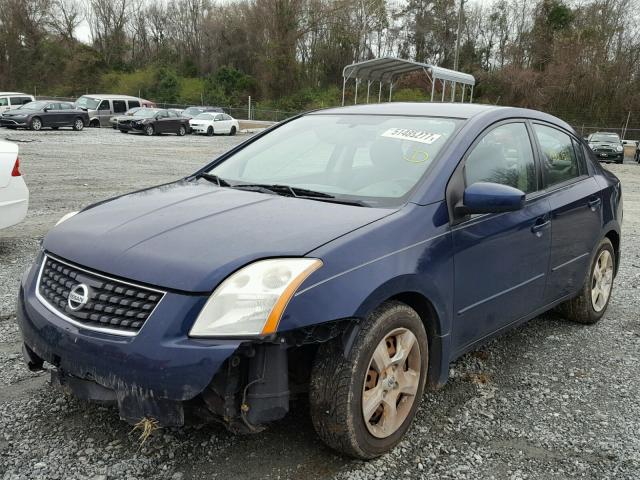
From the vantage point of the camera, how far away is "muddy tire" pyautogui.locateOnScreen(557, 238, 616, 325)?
450 centimetres

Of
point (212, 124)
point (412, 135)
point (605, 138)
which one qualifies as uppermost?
point (412, 135)

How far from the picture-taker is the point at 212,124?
111 ft

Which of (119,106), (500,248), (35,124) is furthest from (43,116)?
(500,248)

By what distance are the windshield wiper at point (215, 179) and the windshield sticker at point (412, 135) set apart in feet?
3.19

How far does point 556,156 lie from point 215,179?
2356 millimetres

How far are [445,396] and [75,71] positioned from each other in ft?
205

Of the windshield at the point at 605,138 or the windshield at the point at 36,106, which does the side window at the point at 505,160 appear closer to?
the windshield at the point at 605,138

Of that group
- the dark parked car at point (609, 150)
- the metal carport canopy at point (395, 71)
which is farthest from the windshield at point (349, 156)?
the dark parked car at point (609, 150)

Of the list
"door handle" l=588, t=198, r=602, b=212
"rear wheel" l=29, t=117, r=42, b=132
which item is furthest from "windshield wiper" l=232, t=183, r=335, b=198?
"rear wheel" l=29, t=117, r=42, b=132

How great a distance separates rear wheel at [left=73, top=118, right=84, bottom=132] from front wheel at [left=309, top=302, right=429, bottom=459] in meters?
29.9

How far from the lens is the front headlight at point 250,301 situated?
2.21m

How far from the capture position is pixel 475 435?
2.99m

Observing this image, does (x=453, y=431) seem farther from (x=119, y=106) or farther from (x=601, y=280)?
(x=119, y=106)

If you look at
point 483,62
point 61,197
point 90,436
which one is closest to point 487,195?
point 90,436
